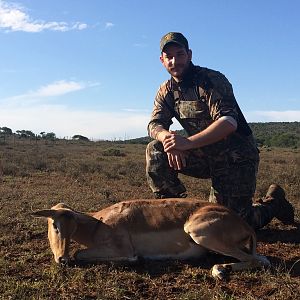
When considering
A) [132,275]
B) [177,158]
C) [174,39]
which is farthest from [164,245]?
[174,39]

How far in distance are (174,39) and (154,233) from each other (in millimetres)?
2470

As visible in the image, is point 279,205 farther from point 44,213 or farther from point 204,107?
point 44,213

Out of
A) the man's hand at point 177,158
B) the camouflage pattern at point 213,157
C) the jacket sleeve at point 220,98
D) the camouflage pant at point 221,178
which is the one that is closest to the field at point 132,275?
the camouflage pant at point 221,178

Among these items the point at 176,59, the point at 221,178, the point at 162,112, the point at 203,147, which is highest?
the point at 176,59

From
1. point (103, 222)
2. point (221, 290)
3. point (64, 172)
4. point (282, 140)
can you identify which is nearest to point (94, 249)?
point (103, 222)

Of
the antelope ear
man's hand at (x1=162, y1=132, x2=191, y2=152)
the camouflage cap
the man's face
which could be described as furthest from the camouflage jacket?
the antelope ear

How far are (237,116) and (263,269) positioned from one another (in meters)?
2.11

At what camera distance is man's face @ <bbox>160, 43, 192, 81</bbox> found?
20.4 ft

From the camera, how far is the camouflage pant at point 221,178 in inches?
247

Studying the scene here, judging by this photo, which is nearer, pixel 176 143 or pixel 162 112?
pixel 176 143

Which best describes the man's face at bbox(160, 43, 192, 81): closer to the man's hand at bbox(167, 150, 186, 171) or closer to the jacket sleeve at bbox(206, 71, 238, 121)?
the jacket sleeve at bbox(206, 71, 238, 121)

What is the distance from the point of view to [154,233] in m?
5.21

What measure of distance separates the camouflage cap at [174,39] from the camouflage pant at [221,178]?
1278mm

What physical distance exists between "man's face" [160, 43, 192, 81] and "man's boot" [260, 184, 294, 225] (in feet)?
6.95
